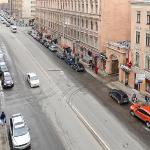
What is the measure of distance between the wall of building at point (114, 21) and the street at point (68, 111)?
9.70 meters

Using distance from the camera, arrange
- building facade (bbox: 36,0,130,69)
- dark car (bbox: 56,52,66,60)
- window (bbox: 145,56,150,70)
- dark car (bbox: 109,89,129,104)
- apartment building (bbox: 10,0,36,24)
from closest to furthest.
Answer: dark car (bbox: 109,89,129,104) < window (bbox: 145,56,150,70) < building facade (bbox: 36,0,130,69) < dark car (bbox: 56,52,66,60) < apartment building (bbox: 10,0,36,24)

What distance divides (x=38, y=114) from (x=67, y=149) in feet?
35.3

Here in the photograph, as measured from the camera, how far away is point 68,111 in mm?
46406

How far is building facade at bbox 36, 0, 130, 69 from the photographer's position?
6800 centimetres

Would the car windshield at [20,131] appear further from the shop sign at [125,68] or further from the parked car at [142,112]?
the shop sign at [125,68]

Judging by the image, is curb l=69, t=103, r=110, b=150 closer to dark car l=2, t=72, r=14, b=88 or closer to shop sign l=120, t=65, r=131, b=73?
dark car l=2, t=72, r=14, b=88

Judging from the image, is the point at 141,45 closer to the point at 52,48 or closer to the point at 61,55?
the point at 61,55

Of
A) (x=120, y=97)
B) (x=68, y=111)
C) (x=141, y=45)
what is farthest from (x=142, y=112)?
(x=141, y=45)

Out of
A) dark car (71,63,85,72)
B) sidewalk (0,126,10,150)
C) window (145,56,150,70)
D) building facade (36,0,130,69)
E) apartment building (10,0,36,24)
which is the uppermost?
apartment building (10,0,36,24)

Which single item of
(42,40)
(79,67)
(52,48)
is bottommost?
(79,67)

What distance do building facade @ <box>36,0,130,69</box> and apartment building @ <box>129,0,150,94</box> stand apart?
11742mm

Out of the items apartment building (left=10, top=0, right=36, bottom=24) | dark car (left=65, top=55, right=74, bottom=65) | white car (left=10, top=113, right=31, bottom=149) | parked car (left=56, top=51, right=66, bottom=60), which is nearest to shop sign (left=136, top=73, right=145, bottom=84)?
white car (left=10, top=113, right=31, bottom=149)

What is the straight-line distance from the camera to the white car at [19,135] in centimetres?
3522

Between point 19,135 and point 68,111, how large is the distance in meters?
11.4
